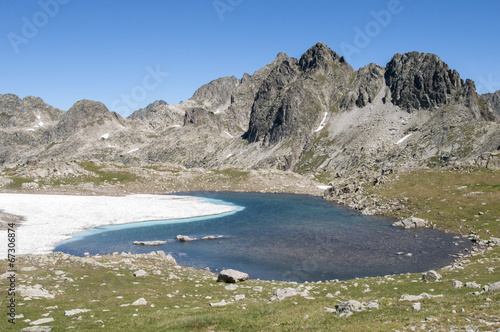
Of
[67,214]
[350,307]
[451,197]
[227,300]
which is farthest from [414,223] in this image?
[67,214]

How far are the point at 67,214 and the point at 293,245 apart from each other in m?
53.5

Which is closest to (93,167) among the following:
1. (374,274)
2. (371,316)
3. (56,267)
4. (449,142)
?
(56,267)

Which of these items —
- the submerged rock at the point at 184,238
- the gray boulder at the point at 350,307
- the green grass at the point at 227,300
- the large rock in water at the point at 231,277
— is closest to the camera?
the green grass at the point at 227,300

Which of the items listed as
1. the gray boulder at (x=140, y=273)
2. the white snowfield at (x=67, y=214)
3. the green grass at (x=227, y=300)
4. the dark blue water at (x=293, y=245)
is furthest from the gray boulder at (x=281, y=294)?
the white snowfield at (x=67, y=214)

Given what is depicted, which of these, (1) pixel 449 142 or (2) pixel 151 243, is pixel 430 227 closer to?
(2) pixel 151 243

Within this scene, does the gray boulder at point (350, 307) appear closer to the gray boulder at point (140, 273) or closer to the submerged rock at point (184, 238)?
the gray boulder at point (140, 273)

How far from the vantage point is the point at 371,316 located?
1681 centimetres

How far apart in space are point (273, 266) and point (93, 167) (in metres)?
137

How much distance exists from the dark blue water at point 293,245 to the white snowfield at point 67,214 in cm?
356

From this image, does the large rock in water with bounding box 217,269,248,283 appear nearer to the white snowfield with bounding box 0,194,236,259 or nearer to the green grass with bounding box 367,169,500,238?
the white snowfield with bounding box 0,194,236,259

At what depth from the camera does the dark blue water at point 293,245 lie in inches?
1576

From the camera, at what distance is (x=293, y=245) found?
5212cm

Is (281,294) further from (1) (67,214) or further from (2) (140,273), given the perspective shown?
(1) (67,214)

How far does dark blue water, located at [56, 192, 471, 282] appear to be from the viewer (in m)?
40.0
